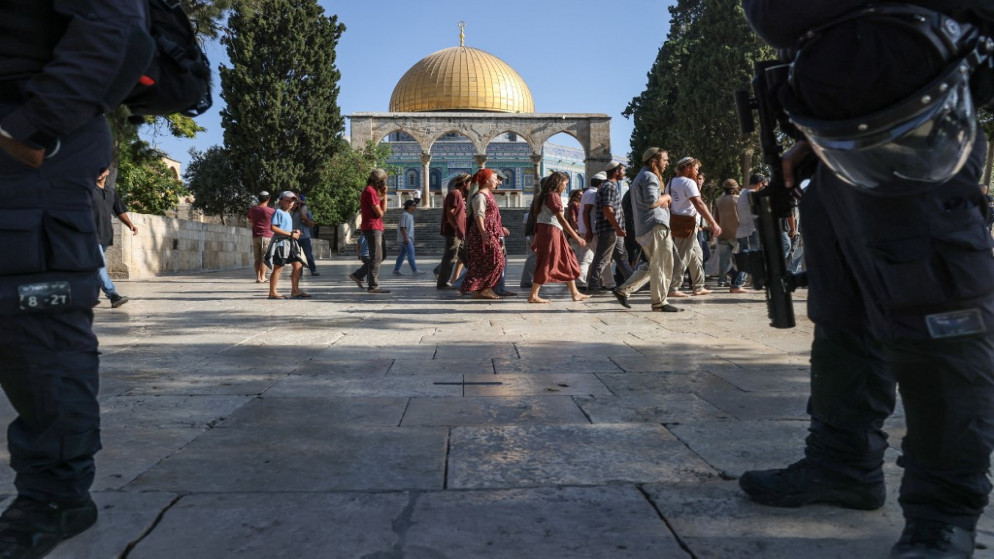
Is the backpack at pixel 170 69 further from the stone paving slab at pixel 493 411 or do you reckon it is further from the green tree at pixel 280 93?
the green tree at pixel 280 93

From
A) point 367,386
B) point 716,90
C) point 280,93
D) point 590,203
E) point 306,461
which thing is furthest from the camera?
point 716,90

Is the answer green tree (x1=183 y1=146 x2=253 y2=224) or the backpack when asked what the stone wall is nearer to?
the backpack

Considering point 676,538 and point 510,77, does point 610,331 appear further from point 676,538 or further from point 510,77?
point 510,77

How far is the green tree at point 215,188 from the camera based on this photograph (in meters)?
32.9

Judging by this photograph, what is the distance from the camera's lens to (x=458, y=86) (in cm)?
5450

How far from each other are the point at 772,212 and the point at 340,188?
102 ft

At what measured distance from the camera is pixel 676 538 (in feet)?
5.55

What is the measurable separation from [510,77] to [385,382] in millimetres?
56697

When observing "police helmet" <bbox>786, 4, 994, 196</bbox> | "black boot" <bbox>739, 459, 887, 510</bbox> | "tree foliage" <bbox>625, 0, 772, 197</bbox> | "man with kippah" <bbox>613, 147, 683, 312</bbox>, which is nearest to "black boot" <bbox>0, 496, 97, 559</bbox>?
"black boot" <bbox>739, 459, 887, 510</bbox>

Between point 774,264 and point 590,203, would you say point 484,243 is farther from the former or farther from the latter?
point 774,264

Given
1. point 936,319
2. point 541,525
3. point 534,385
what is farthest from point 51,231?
point 534,385

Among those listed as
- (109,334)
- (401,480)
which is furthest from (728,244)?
A: (401,480)

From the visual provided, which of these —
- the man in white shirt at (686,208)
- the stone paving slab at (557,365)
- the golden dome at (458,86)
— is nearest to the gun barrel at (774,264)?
the stone paving slab at (557,365)

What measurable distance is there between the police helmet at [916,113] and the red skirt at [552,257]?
21.5 ft
